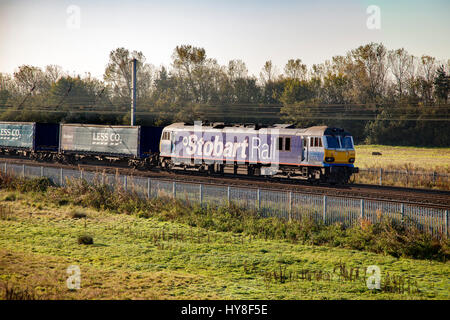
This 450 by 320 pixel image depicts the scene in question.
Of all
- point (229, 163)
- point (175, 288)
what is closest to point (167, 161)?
point (229, 163)

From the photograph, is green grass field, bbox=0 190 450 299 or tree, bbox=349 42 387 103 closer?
green grass field, bbox=0 190 450 299

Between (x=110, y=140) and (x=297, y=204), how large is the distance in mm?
24458

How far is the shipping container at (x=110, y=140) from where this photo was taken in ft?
126

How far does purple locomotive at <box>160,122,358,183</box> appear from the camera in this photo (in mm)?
28438

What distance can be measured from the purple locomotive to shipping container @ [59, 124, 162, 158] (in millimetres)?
2685

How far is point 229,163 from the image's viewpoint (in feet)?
107

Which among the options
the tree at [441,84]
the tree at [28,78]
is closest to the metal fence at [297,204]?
the tree at [28,78]

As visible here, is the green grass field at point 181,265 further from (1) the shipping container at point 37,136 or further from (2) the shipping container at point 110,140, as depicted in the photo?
(1) the shipping container at point 37,136

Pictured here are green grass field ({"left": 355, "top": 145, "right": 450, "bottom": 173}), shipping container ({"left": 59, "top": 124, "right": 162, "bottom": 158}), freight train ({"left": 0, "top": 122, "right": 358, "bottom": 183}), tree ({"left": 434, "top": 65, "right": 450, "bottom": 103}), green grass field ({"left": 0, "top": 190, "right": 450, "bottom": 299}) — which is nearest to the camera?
green grass field ({"left": 0, "top": 190, "right": 450, "bottom": 299})

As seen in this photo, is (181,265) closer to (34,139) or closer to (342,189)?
(342,189)

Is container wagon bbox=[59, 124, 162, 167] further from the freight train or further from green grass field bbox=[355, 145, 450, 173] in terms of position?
green grass field bbox=[355, 145, 450, 173]

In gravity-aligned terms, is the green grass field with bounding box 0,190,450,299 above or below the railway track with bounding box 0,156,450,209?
below

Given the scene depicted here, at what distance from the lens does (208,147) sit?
33312 millimetres

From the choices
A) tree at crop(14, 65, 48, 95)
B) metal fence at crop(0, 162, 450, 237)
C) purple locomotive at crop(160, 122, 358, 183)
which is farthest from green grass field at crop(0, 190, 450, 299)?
tree at crop(14, 65, 48, 95)
